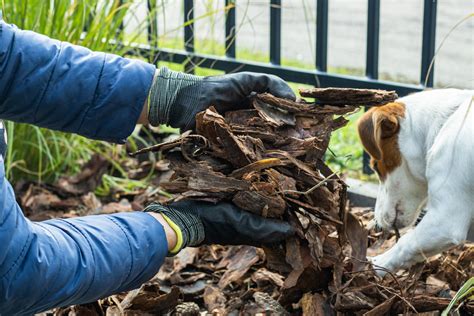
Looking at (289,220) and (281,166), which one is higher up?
(281,166)

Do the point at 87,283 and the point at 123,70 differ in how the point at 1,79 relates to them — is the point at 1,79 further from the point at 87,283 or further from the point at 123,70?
the point at 87,283

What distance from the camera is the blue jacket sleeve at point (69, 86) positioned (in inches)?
117

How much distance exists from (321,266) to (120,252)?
0.78m

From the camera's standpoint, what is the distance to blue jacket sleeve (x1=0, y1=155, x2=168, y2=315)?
261 centimetres

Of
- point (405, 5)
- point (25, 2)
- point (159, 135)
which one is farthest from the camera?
point (405, 5)

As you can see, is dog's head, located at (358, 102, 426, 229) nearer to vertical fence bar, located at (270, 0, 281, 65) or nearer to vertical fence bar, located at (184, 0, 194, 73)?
vertical fence bar, located at (270, 0, 281, 65)

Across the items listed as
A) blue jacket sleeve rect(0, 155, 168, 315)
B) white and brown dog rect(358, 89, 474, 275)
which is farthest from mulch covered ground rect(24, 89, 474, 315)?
blue jacket sleeve rect(0, 155, 168, 315)

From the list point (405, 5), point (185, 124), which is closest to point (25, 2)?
point (185, 124)

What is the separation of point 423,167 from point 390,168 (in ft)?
0.51

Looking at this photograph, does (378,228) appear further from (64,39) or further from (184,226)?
(64,39)

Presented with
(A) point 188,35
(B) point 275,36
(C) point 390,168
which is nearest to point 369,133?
(C) point 390,168

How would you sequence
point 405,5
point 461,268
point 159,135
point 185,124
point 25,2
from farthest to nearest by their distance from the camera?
point 405,5 → point 159,135 → point 25,2 → point 461,268 → point 185,124

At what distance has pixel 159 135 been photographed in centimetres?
528

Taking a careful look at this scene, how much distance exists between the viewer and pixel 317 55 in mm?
4859
